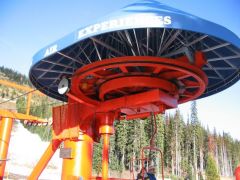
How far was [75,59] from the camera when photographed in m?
12.6

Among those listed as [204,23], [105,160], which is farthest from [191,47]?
[105,160]

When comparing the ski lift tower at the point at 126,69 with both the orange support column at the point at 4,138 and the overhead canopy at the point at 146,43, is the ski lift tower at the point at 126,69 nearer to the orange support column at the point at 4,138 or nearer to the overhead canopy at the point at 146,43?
the overhead canopy at the point at 146,43

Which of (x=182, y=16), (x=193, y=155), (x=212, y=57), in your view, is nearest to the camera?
(x=182, y=16)

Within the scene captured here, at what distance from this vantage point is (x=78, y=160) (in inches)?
508

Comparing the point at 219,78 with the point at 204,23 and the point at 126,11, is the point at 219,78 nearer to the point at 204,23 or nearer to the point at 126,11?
the point at 204,23

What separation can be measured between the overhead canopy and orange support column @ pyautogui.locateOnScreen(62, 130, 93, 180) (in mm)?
3180

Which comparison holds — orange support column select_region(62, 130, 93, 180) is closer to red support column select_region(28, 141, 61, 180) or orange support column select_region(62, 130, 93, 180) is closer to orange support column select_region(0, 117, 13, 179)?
red support column select_region(28, 141, 61, 180)

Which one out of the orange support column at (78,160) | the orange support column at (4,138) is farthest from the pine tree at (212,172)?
the orange support column at (78,160)

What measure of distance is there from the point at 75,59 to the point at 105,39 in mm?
1652

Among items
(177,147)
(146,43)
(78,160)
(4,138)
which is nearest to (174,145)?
(177,147)

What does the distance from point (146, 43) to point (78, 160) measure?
18.6 ft

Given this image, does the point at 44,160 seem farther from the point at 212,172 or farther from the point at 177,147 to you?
the point at 177,147

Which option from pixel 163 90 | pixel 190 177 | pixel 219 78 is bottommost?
pixel 190 177

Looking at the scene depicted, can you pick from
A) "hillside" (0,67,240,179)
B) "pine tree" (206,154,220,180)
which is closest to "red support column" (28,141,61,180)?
"hillside" (0,67,240,179)
